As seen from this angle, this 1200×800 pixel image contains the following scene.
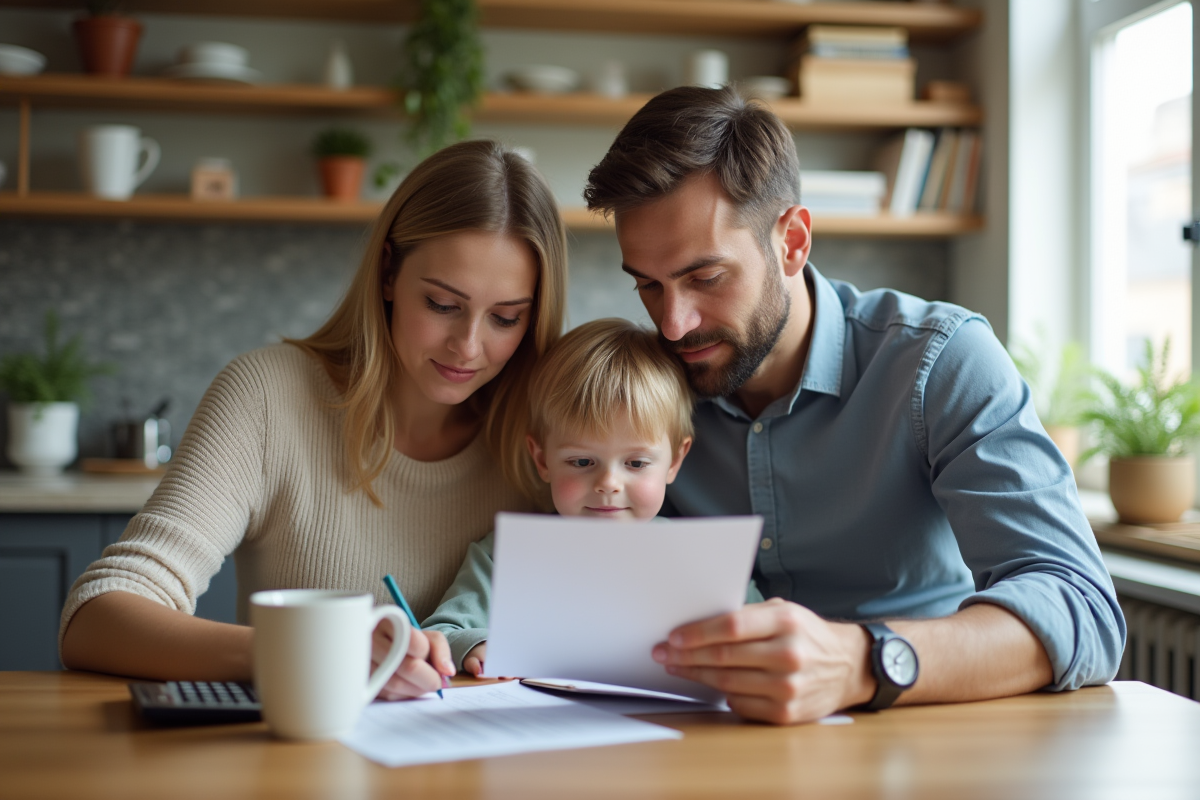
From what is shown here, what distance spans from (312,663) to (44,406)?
2538 millimetres

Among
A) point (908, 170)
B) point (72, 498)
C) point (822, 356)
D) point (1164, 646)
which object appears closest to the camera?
point (822, 356)

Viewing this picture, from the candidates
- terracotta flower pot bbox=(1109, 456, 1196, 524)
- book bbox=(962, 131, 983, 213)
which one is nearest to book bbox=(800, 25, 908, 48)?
book bbox=(962, 131, 983, 213)

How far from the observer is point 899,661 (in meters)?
1.02

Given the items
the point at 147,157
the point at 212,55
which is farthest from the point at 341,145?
the point at 147,157

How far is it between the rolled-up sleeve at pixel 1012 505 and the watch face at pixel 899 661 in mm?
150

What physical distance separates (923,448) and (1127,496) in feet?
4.03

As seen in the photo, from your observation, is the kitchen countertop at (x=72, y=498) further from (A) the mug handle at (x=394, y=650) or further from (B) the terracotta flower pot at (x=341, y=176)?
(A) the mug handle at (x=394, y=650)

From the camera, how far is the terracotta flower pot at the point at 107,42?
297 centimetres

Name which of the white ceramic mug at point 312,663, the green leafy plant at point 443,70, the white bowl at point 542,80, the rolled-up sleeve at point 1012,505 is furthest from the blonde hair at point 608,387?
the white bowl at point 542,80

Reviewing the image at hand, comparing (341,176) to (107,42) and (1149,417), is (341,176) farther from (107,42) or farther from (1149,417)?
(1149,417)

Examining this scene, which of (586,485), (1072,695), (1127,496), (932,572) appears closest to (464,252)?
(586,485)

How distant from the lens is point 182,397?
3299mm

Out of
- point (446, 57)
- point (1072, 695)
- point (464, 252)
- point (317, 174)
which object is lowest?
point (1072, 695)

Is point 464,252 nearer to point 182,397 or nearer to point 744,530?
point 744,530
